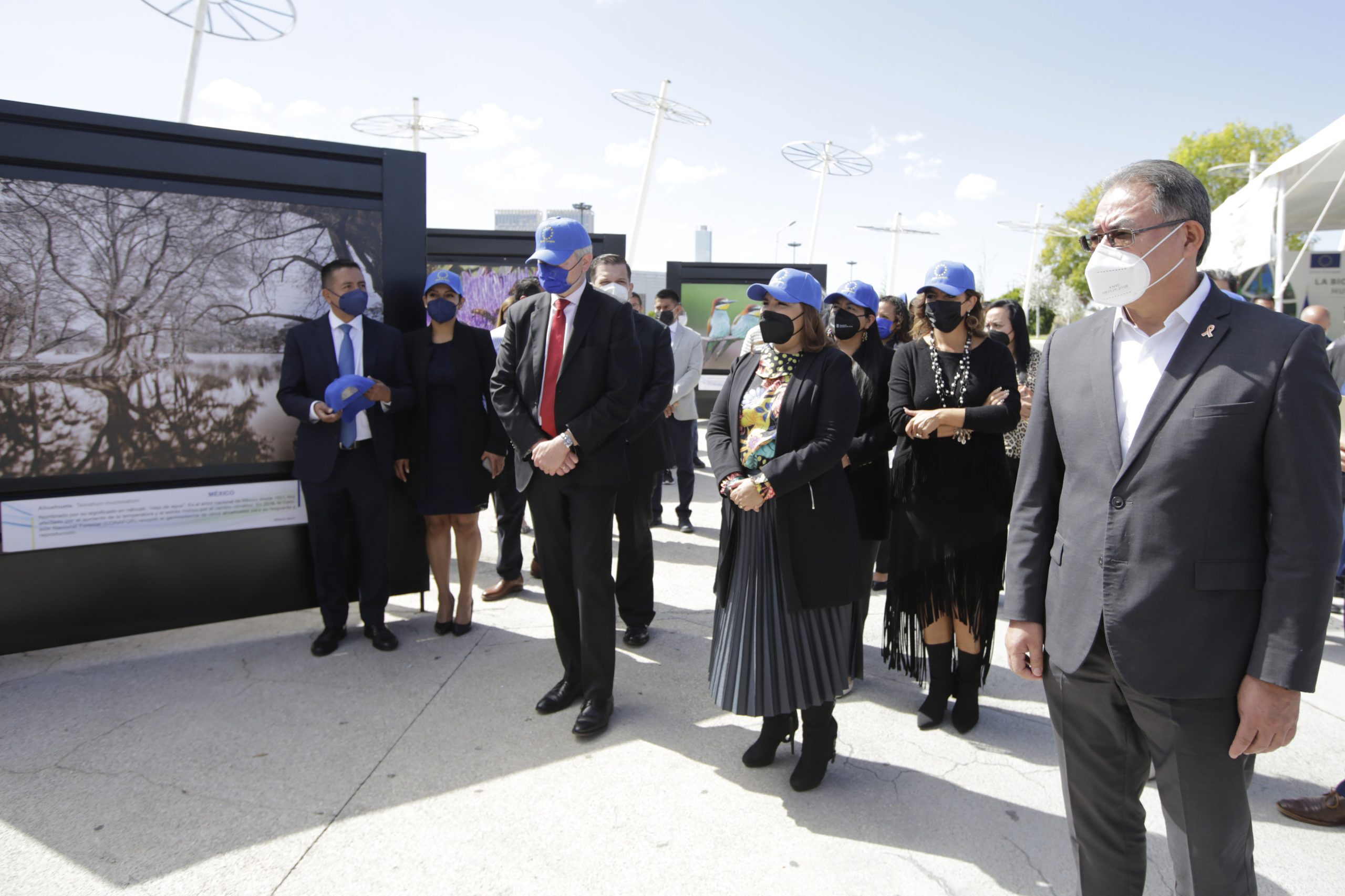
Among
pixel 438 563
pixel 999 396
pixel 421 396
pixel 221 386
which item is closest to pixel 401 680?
pixel 438 563

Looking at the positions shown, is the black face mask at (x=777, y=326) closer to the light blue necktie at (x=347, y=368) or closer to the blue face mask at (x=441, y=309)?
the blue face mask at (x=441, y=309)

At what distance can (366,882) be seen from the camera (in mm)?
2551

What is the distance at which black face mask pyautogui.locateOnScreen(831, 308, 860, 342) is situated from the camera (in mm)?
3863

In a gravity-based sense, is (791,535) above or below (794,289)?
below

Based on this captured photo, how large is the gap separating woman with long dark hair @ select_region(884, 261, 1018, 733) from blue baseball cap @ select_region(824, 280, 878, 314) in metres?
0.57

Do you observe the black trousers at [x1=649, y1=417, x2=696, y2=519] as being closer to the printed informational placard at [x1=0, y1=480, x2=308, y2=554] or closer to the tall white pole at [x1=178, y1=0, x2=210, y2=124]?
the printed informational placard at [x1=0, y1=480, x2=308, y2=554]

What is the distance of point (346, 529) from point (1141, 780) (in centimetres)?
407

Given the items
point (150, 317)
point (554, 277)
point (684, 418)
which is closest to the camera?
point (554, 277)

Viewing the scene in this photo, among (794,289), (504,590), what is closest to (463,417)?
(504,590)

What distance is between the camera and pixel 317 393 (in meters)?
4.34

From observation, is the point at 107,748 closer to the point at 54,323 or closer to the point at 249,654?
the point at 249,654

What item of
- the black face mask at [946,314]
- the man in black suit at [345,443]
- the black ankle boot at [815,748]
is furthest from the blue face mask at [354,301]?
the black ankle boot at [815,748]

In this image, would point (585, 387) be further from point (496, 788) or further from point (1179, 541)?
point (1179, 541)

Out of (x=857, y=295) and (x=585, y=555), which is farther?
(x=857, y=295)
